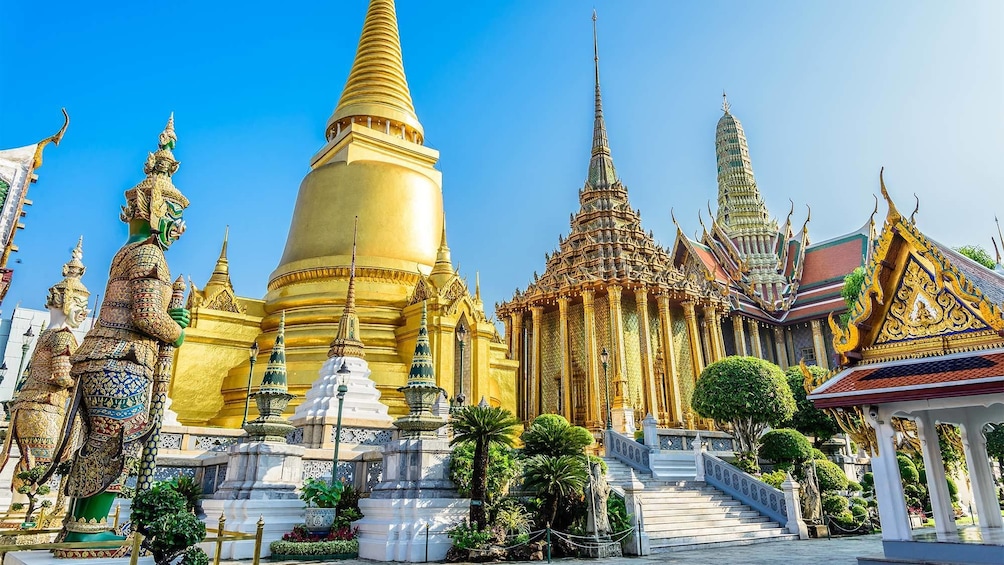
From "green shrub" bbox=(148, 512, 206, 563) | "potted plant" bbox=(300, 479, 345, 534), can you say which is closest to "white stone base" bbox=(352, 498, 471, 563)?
"potted plant" bbox=(300, 479, 345, 534)

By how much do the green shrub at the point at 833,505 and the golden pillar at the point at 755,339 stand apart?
18.6 m

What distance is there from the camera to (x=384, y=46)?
26469mm

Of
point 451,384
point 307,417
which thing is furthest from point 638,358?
point 307,417

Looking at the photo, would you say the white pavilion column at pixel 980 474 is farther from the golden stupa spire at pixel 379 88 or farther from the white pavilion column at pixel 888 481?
the golden stupa spire at pixel 379 88

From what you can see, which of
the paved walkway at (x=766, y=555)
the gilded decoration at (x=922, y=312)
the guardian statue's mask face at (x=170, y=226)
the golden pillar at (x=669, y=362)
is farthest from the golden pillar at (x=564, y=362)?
the guardian statue's mask face at (x=170, y=226)

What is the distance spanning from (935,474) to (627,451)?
9.38 meters

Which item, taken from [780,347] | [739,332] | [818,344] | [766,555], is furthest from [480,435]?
[780,347]

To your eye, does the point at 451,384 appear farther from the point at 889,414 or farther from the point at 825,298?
the point at 825,298

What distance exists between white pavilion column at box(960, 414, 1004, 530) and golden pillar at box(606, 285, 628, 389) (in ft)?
53.2

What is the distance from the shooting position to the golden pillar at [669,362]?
82.4 feet

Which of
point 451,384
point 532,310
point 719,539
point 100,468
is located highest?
point 532,310

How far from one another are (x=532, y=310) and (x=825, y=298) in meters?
16.1

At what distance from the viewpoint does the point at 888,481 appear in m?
6.66

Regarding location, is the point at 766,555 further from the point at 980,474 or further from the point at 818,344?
the point at 818,344
